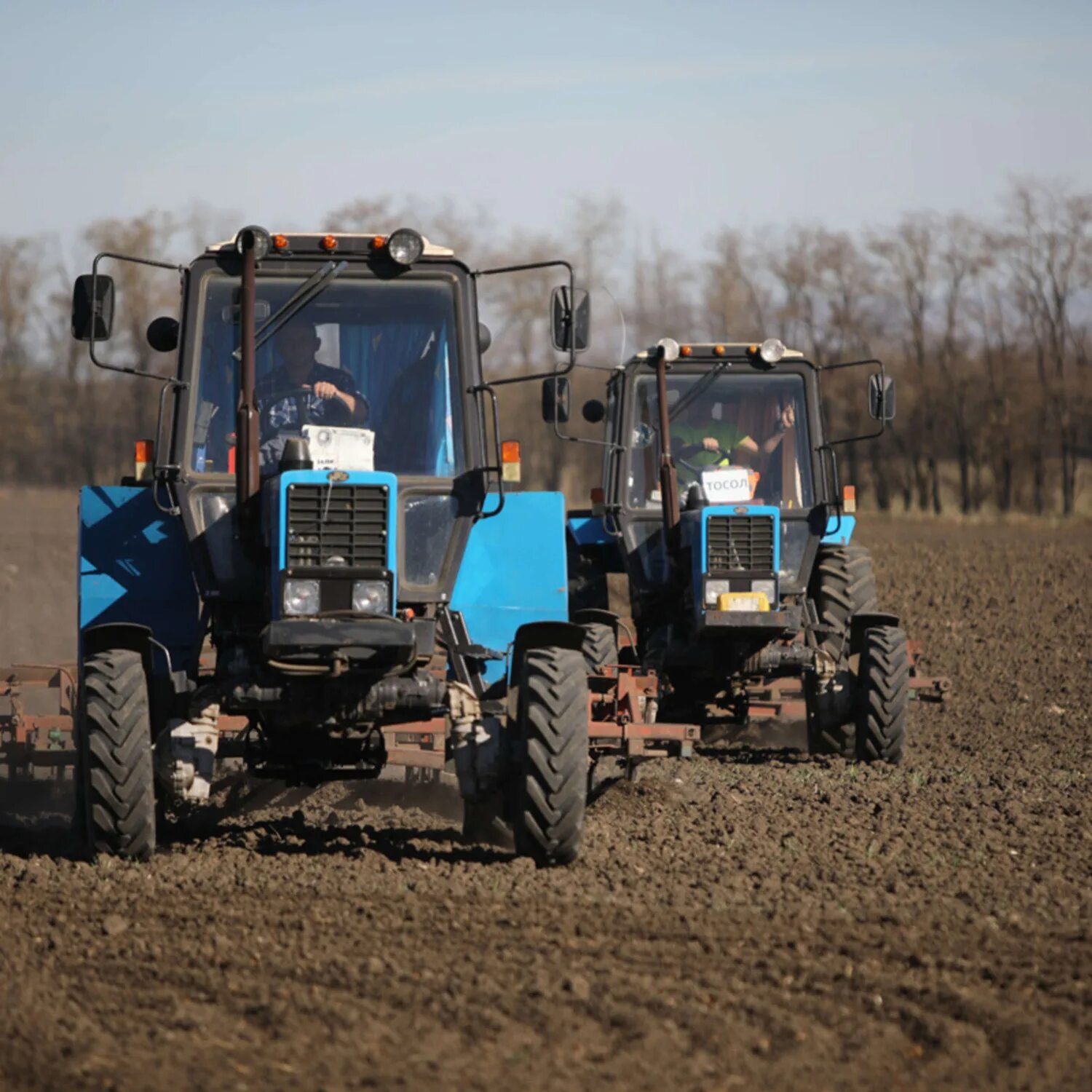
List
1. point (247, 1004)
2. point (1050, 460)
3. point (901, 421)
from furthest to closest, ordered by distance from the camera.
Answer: point (901, 421)
point (1050, 460)
point (247, 1004)

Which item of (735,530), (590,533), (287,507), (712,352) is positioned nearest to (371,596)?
(287,507)

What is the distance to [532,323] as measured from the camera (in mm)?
36156

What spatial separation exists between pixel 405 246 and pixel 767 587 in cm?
417

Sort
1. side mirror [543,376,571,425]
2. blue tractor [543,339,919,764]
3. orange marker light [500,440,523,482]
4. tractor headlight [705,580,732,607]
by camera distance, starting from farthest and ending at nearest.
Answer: blue tractor [543,339,919,764] < tractor headlight [705,580,732,607] < side mirror [543,376,571,425] < orange marker light [500,440,523,482]

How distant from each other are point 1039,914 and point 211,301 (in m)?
4.38

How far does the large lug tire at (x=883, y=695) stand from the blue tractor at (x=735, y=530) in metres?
0.08

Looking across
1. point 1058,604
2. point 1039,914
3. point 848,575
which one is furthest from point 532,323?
point 1039,914

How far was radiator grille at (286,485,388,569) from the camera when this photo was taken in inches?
287

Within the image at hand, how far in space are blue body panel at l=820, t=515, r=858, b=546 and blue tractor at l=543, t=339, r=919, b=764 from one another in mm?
18

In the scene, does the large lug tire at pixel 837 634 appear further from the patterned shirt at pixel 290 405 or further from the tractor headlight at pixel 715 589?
the patterned shirt at pixel 290 405

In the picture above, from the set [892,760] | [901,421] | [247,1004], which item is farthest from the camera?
[901,421]

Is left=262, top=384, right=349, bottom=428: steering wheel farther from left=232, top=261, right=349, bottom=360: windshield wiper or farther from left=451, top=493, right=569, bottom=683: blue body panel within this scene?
left=451, top=493, right=569, bottom=683: blue body panel

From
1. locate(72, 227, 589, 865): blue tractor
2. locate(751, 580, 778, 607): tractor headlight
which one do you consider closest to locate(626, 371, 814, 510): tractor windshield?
locate(751, 580, 778, 607): tractor headlight

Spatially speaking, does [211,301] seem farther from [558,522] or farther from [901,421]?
[901,421]
